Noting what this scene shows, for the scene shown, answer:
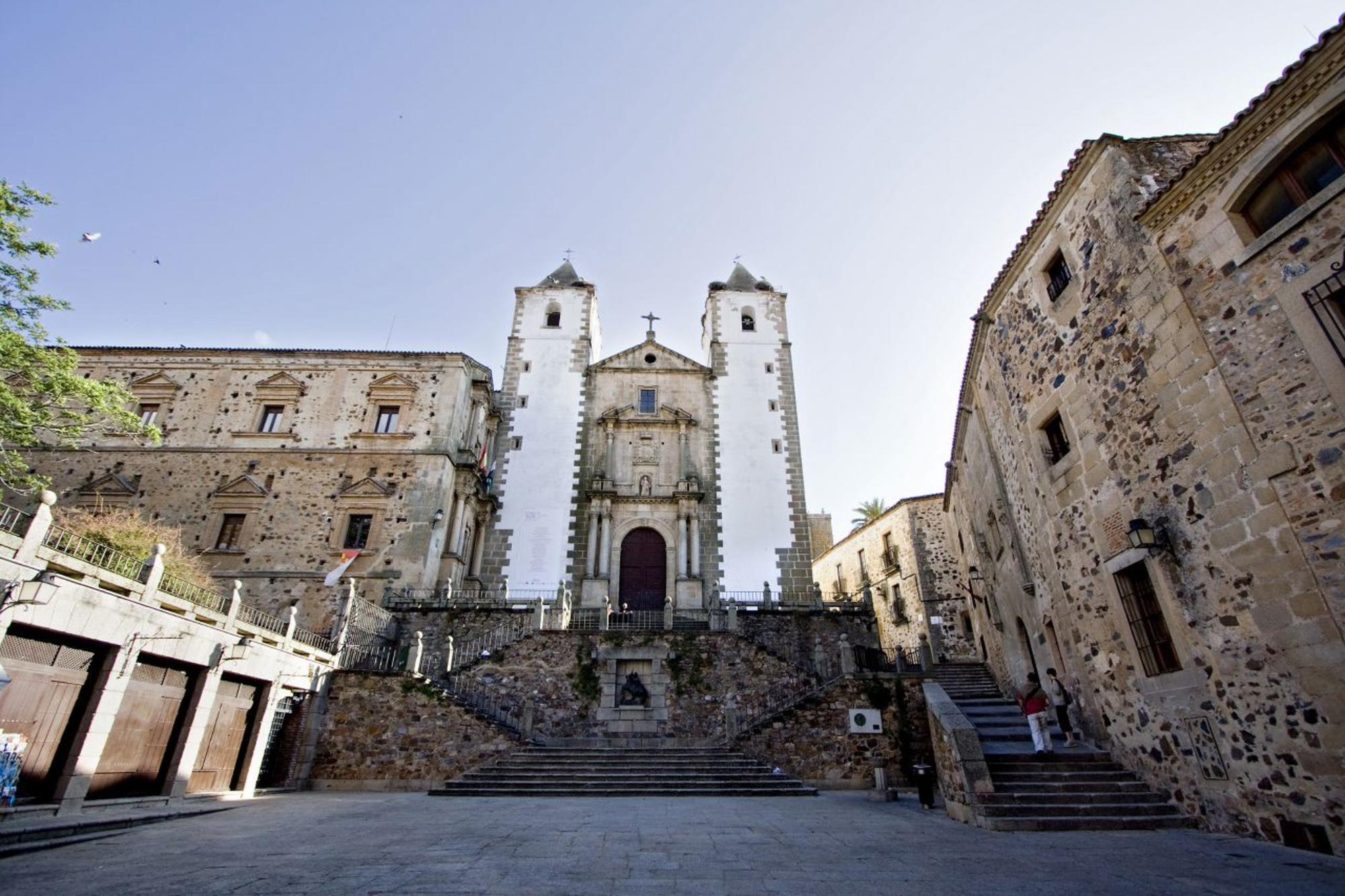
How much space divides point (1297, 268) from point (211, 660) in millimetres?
18672

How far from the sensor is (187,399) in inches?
939

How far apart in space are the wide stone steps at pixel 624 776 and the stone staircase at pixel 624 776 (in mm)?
14

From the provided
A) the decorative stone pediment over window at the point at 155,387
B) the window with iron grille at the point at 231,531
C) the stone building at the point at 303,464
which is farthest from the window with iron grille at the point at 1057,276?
the decorative stone pediment over window at the point at 155,387

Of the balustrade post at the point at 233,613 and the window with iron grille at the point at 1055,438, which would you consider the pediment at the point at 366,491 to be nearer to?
the balustrade post at the point at 233,613

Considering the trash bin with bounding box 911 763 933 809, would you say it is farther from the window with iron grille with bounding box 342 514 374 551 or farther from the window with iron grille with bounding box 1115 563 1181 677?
the window with iron grille with bounding box 342 514 374 551

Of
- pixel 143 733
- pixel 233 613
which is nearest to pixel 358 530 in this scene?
pixel 233 613

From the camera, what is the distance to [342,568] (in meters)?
18.9

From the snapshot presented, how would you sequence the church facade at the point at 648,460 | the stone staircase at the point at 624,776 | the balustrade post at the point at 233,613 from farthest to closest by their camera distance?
the church facade at the point at 648,460
the balustrade post at the point at 233,613
the stone staircase at the point at 624,776

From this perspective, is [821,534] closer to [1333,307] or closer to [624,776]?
[624,776]

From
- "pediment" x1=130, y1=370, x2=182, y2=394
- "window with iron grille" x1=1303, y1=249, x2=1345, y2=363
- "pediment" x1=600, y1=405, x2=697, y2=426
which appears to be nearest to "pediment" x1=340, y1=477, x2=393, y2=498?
"pediment" x1=130, y1=370, x2=182, y2=394

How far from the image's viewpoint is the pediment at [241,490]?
21.8 metres

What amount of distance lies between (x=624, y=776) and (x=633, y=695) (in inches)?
133

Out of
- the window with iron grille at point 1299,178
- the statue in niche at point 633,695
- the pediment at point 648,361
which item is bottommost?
the statue in niche at point 633,695

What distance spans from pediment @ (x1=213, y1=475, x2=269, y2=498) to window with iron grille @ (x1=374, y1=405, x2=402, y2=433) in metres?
4.44
